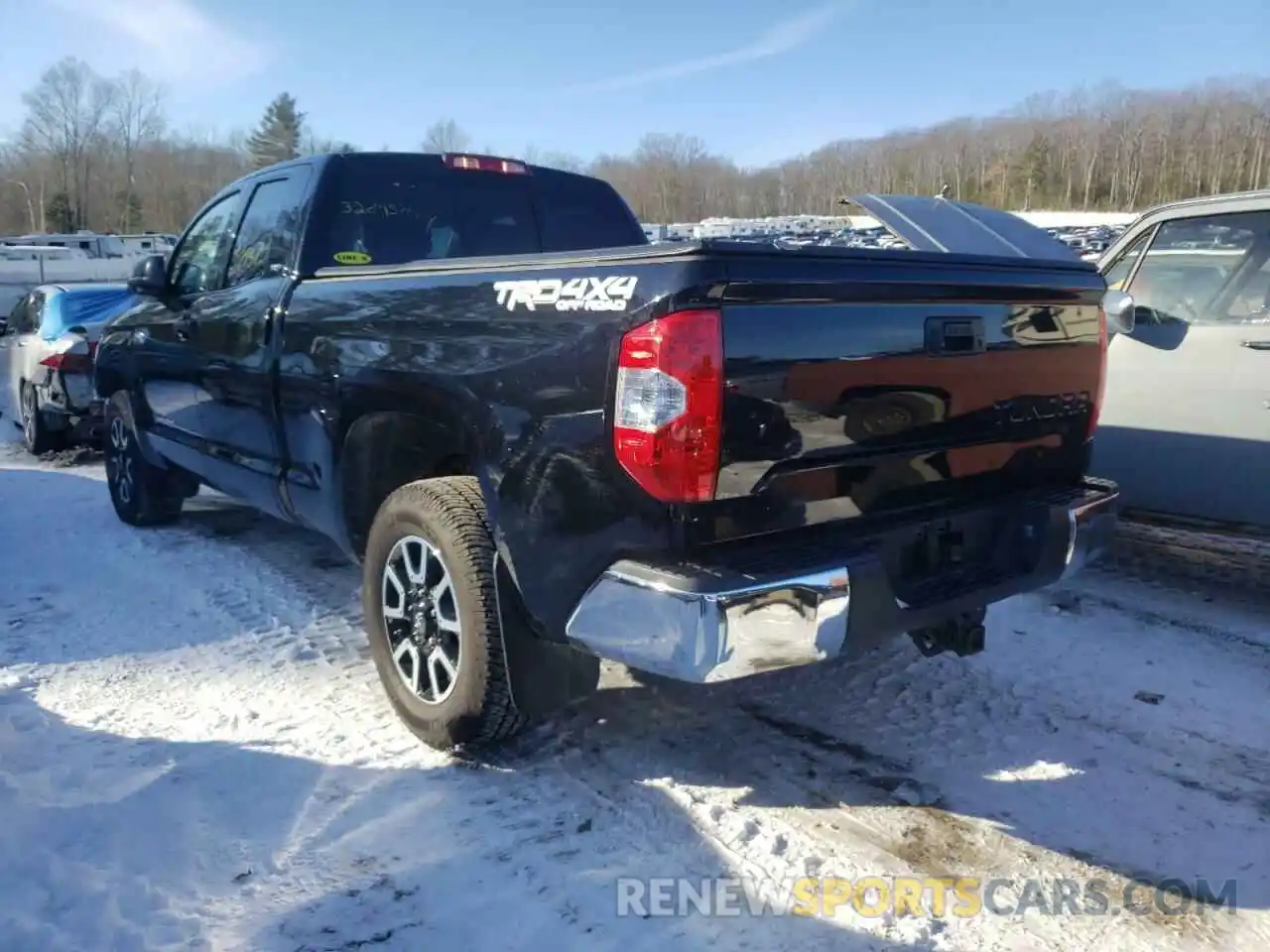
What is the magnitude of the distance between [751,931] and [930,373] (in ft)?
5.04

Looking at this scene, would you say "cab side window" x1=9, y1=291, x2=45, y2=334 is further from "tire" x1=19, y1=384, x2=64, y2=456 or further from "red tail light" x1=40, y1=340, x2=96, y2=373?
"red tail light" x1=40, y1=340, x2=96, y2=373

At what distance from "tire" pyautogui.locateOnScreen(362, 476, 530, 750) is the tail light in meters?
0.77

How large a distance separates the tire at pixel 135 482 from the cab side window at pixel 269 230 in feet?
5.94

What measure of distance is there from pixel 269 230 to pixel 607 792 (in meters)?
2.88

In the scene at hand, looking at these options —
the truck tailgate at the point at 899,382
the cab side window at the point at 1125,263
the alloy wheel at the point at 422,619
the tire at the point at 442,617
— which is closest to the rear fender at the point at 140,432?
the tire at the point at 442,617

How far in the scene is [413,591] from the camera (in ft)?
10.7

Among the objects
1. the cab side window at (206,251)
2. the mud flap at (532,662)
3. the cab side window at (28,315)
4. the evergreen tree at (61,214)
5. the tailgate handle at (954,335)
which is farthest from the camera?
the evergreen tree at (61,214)

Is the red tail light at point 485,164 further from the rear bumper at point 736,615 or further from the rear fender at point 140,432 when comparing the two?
the rear bumper at point 736,615

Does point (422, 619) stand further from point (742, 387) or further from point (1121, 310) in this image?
point (1121, 310)

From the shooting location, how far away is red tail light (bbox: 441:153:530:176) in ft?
14.9

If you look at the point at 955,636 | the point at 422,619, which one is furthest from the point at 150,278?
the point at 955,636

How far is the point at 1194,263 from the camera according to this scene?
5.08m

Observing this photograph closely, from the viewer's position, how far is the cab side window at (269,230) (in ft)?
13.5

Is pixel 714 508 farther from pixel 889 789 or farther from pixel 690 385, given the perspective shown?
pixel 889 789
